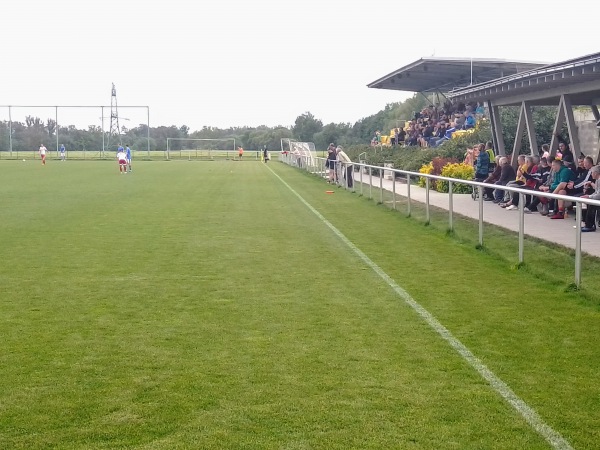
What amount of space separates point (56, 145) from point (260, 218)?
2487 inches

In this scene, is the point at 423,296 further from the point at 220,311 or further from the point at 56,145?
the point at 56,145

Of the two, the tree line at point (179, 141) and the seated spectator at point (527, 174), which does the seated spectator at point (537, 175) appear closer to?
the seated spectator at point (527, 174)

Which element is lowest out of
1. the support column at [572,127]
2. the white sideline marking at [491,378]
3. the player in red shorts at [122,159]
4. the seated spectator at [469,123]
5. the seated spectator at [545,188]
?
the white sideline marking at [491,378]

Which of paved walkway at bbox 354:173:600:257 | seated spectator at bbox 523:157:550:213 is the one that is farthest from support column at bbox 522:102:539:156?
paved walkway at bbox 354:173:600:257

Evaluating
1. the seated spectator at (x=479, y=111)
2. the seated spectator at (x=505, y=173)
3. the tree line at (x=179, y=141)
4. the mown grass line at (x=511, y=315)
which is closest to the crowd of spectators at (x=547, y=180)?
the seated spectator at (x=505, y=173)

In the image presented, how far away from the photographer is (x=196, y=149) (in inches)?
3135

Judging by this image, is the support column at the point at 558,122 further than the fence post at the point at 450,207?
Yes

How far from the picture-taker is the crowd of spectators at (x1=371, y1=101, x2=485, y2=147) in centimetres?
3484

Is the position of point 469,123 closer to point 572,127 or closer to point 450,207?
point 572,127

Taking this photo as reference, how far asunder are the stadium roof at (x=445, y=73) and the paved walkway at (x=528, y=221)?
21.2m

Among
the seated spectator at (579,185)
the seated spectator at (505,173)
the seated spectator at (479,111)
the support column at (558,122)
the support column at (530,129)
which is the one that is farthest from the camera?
the seated spectator at (479,111)

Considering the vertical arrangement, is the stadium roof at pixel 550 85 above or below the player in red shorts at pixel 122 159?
above

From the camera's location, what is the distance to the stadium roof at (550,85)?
14.7 meters

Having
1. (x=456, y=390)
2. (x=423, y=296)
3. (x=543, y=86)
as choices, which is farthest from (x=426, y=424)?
(x=543, y=86)
